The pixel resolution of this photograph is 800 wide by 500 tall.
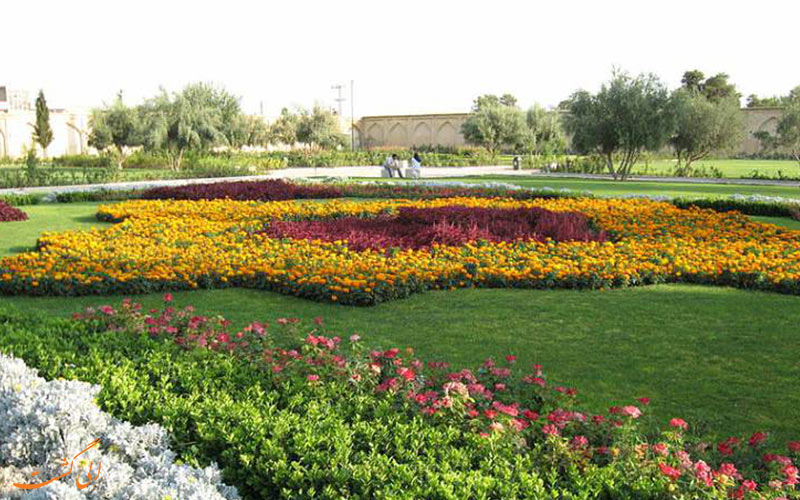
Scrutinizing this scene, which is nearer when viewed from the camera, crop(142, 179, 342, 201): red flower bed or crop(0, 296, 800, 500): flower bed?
crop(0, 296, 800, 500): flower bed

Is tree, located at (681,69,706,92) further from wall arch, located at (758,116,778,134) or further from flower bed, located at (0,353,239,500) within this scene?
flower bed, located at (0,353,239,500)

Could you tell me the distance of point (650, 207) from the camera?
1159 cm

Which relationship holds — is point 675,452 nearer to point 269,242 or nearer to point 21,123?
point 269,242

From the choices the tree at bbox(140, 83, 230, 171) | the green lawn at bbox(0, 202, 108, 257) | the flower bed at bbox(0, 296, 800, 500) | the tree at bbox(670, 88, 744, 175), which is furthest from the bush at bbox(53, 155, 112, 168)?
the flower bed at bbox(0, 296, 800, 500)

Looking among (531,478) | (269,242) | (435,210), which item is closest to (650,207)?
(435,210)

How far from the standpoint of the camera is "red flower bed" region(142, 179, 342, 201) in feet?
47.8

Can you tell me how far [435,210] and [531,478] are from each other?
25.7ft

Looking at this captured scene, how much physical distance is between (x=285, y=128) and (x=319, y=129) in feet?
10.1

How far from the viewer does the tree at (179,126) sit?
Result: 91.7ft

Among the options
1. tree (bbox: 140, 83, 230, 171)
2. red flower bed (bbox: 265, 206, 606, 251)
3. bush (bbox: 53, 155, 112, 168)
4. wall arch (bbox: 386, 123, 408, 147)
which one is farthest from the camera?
wall arch (bbox: 386, 123, 408, 147)

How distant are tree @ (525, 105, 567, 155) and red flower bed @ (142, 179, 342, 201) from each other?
31615 mm

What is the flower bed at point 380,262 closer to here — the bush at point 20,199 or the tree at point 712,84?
the bush at point 20,199

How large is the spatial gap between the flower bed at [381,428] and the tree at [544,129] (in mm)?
42962

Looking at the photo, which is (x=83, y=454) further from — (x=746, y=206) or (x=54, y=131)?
(x=54, y=131)
